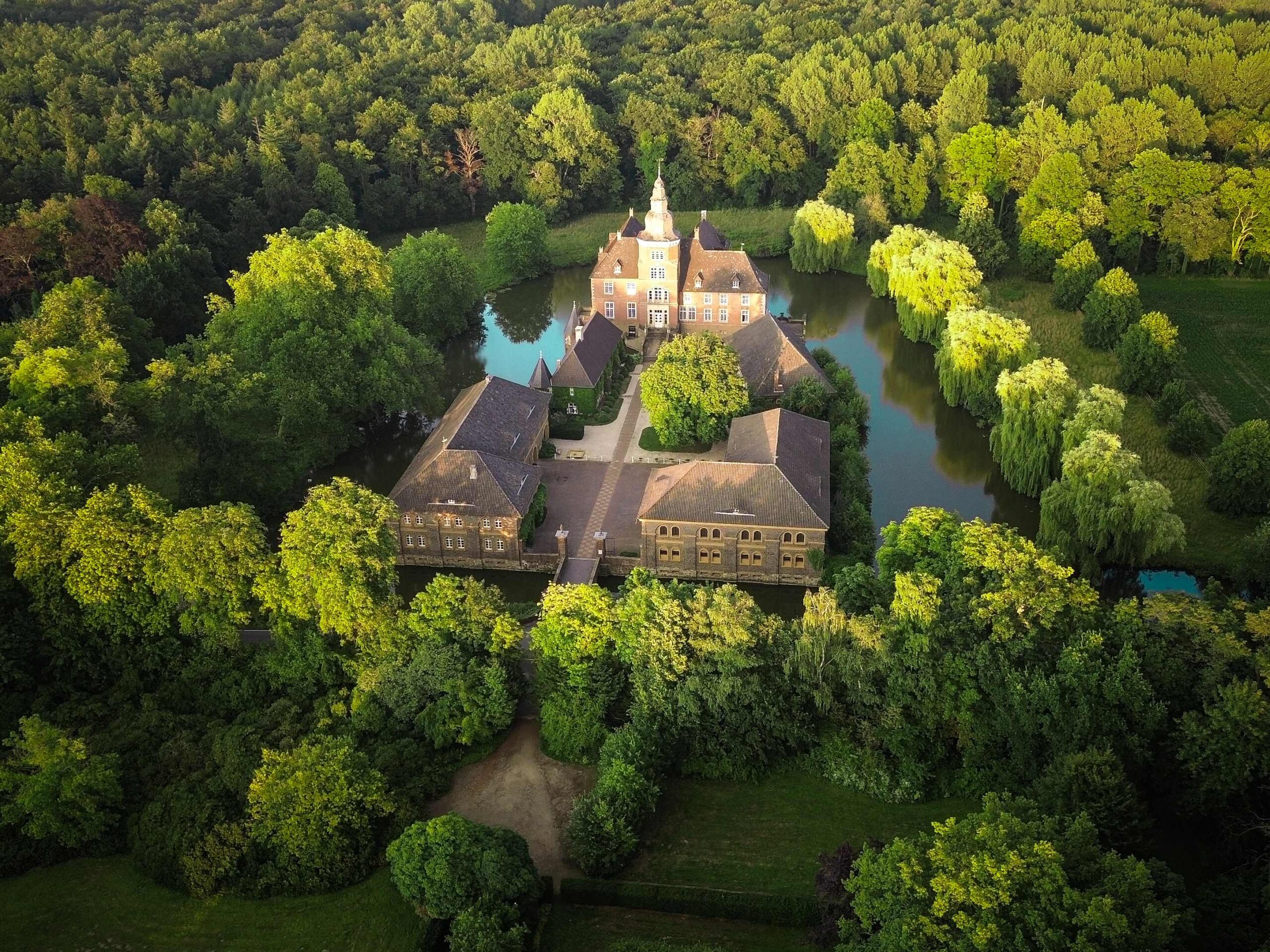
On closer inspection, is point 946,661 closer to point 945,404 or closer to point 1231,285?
point 945,404

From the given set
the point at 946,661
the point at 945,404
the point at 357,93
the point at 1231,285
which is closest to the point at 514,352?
the point at 945,404

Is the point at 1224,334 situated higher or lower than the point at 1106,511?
higher

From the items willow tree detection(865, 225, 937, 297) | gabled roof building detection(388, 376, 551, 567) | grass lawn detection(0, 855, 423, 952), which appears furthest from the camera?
willow tree detection(865, 225, 937, 297)

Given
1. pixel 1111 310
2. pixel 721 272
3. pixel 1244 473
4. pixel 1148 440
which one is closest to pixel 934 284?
pixel 1111 310

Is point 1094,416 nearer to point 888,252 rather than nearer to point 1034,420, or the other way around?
point 1034,420

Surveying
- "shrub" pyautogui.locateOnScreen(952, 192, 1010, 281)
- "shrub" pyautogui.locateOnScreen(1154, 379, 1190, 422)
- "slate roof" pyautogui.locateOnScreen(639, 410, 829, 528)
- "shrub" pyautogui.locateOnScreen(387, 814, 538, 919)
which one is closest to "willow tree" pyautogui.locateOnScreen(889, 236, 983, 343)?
"shrub" pyautogui.locateOnScreen(952, 192, 1010, 281)

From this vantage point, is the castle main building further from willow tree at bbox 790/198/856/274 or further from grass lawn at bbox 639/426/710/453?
grass lawn at bbox 639/426/710/453
